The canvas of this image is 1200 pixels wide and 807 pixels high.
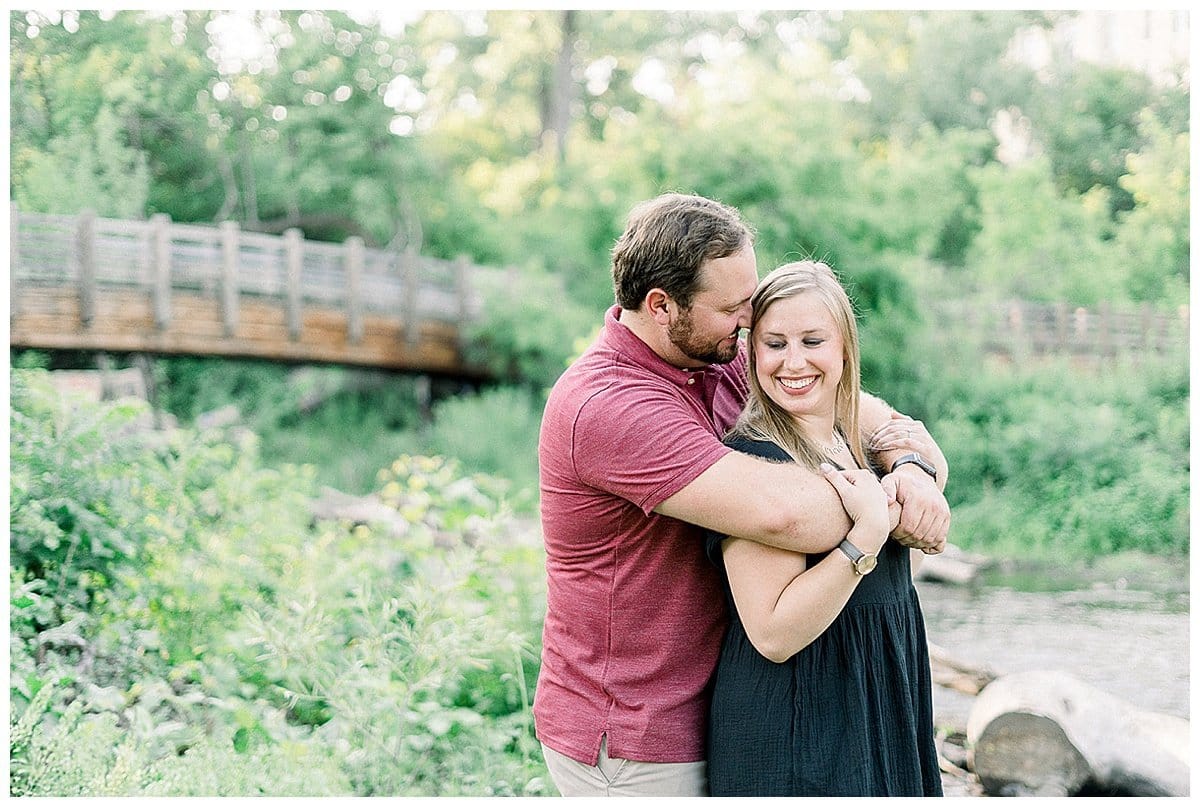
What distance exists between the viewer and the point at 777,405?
5.70 feet

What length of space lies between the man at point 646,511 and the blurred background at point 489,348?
3.39 feet

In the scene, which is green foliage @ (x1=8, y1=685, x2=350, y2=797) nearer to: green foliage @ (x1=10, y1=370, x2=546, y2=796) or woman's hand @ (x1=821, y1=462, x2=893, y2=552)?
green foliage @ (x1=10, y1=370, x2=546, y2=796)

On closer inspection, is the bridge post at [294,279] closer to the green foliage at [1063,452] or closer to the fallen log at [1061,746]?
the green foliage at [1063,452]

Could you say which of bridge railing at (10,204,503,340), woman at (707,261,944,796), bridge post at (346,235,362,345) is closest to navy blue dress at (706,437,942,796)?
woman at (707,261,944,796)

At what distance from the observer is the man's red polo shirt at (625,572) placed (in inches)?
64.9

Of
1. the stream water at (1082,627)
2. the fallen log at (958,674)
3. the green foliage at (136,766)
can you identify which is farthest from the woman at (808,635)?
the stream water at (1082,627)

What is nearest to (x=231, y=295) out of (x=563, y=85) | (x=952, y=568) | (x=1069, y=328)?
(x=563, y=85)

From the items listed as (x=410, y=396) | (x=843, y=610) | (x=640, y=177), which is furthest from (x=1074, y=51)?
(x=843, y=610)

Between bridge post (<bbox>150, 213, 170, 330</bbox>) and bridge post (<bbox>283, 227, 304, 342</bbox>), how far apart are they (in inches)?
46.3

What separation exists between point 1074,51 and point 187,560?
6.79 metres

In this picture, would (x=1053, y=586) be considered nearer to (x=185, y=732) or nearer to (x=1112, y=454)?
(x=1112, y=454)

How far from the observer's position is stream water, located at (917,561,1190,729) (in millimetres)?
5875

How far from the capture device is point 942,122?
28.5 feet

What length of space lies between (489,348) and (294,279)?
1854mm
